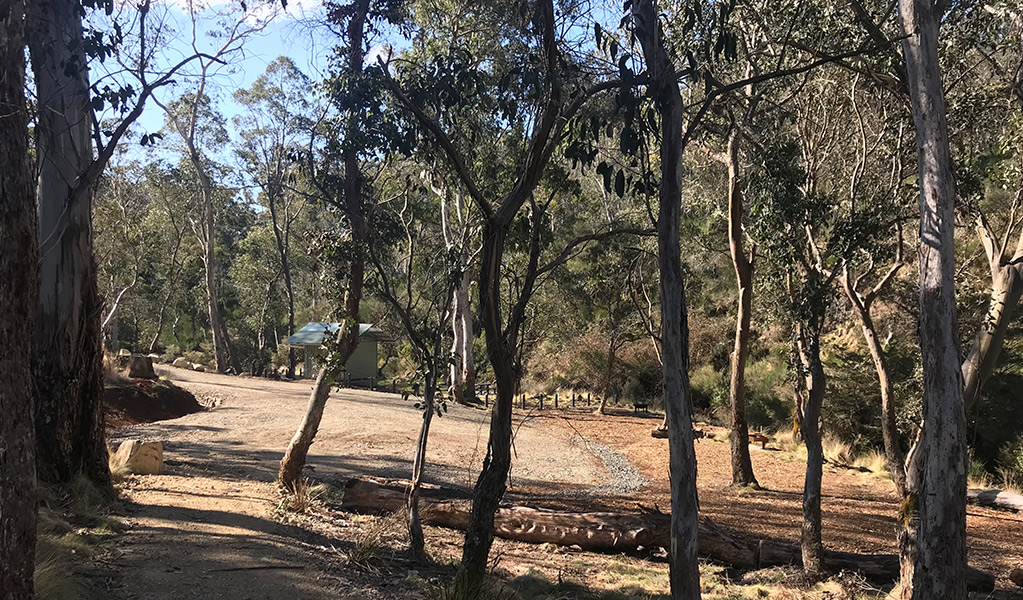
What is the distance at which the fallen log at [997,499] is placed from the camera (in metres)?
11.9

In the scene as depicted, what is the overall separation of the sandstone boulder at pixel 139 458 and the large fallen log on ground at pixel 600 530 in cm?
269

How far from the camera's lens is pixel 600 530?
8.27 m

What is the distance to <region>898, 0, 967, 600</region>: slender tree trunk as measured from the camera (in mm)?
5031

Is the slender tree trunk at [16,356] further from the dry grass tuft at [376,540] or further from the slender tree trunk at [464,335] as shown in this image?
the slender tree trunk at [464,335]

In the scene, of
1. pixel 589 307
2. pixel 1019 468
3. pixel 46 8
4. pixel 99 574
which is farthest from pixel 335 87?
pixel 589 307

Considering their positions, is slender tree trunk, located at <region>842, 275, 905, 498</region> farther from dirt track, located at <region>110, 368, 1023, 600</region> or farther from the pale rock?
the pale rock

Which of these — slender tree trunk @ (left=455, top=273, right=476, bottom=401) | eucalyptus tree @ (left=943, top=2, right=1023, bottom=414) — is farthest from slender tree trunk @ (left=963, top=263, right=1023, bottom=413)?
slender tree trunk @ (left=455, top=273, right=476, bottom=401)

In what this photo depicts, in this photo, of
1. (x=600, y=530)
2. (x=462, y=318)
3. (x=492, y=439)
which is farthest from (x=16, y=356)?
(x=462, y=318)

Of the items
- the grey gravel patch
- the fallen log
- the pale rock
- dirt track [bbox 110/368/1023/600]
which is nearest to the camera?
dirt track [bbox 110/368/1023/600]

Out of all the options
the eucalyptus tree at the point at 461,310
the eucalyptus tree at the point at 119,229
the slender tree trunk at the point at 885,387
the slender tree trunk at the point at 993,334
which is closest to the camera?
the slender tree trunk at the point at 993,334

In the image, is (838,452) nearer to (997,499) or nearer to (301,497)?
(997,499)

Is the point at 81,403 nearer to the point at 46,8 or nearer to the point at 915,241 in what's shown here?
the point at 46,8

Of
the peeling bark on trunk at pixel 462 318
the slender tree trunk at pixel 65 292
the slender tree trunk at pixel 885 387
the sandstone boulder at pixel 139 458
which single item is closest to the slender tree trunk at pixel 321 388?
the sandstone boulder at pixel 139 458

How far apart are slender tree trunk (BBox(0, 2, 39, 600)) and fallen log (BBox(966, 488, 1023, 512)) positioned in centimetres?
1437
